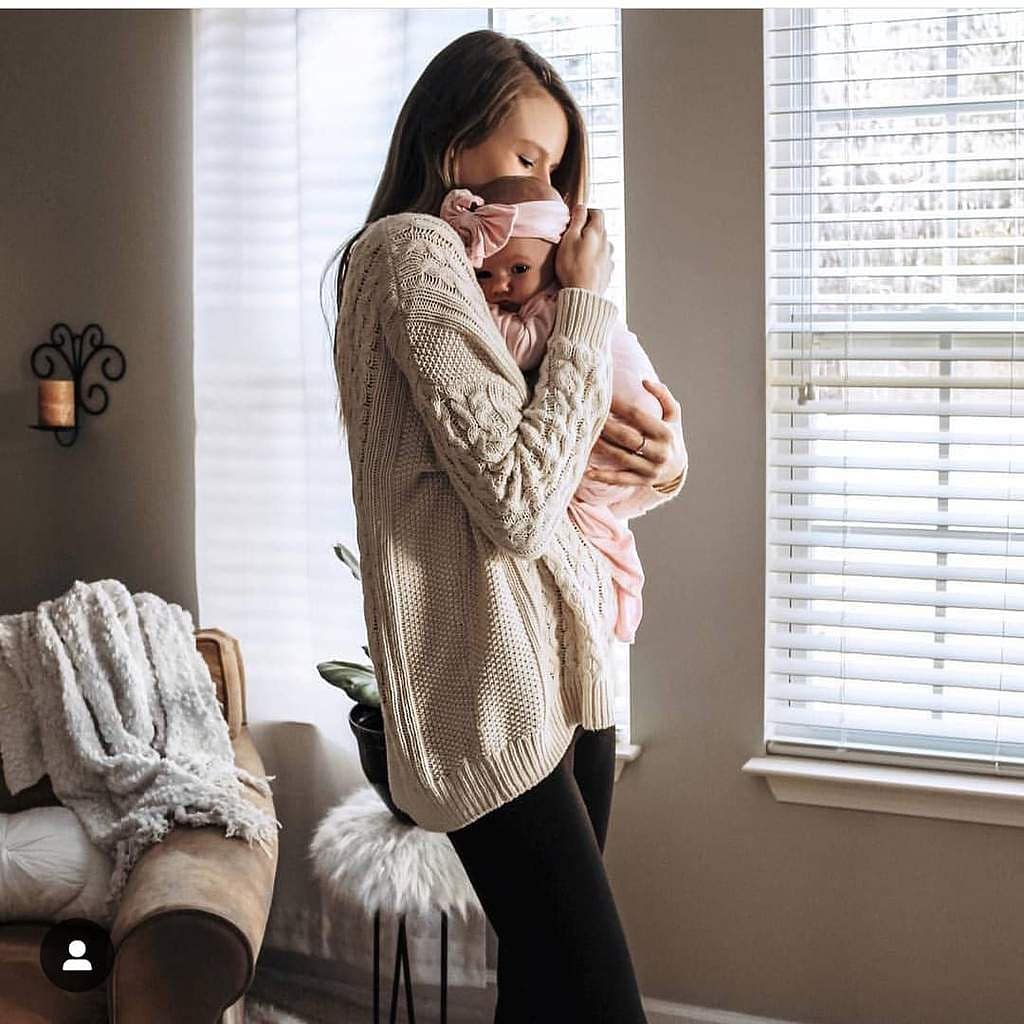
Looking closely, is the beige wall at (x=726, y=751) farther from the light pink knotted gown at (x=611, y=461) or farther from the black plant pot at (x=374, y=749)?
the light pink knotted gown at (x=611, y=461)

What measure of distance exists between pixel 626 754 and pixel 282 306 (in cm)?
117

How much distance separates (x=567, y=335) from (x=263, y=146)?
1.54 m

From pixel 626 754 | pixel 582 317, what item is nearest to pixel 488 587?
pixel 582 317

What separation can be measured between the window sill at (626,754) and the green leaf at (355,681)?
0.45m

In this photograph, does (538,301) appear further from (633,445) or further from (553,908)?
(553,908)

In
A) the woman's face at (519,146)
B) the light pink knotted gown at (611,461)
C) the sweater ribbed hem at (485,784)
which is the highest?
the woman's face at (519,146)

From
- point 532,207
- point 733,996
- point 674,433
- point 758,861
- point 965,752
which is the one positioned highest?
point 532,207

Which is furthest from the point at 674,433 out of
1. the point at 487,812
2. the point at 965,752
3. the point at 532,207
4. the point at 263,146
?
the point at 263,146

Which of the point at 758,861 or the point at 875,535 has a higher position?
the point at 875,535

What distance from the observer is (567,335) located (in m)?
1.23

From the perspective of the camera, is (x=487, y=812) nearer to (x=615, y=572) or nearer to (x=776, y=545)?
(x=615, y=572)

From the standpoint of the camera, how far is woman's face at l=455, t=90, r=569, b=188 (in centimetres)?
135

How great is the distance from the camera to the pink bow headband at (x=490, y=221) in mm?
1263

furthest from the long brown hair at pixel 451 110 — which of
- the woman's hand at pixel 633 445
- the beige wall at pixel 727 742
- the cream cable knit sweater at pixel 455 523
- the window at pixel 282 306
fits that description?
the window at pixel 282 306
